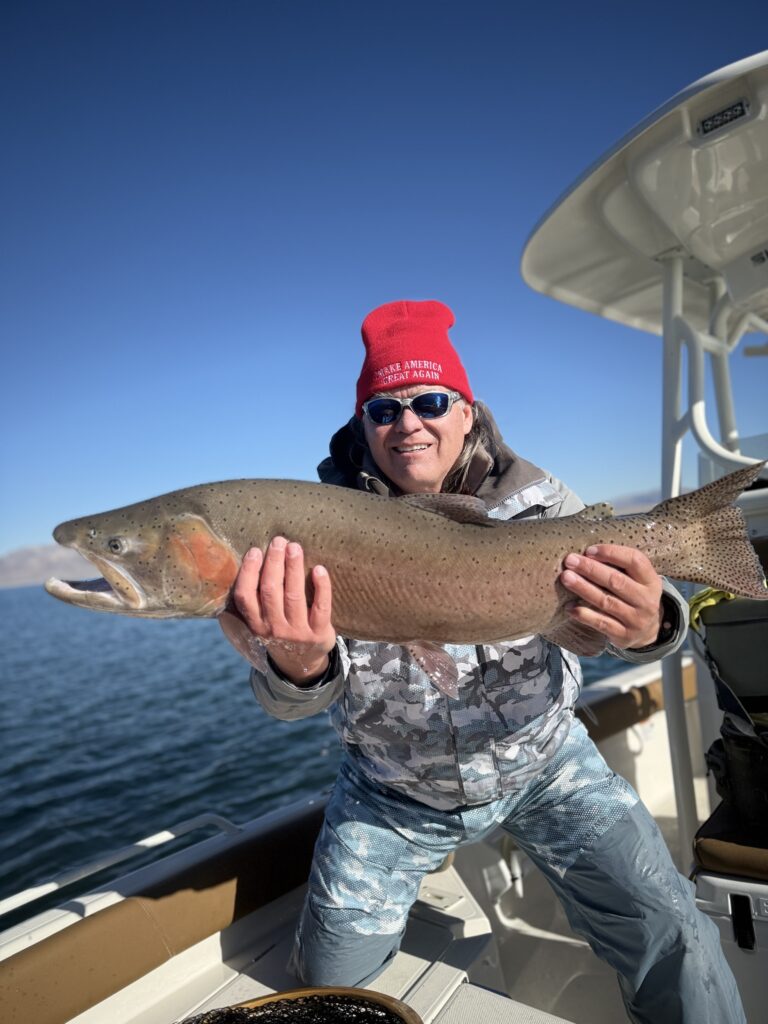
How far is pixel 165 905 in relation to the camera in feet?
11.6

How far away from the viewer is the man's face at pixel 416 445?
142 inches

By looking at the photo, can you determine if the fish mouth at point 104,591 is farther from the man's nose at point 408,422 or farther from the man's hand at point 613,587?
the man's hand at point 613,587

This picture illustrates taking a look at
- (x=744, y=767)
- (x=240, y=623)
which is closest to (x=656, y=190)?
(x=744, y=767)

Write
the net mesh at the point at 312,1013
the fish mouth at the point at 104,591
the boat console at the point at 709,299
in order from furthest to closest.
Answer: the boat console at the point at 709,299, the fish mouth at the point at 104,591, the net mesh at the point at 312,1013

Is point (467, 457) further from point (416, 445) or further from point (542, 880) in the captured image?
point (542, 880)

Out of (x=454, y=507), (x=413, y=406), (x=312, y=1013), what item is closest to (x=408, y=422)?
(x=413, y=406)

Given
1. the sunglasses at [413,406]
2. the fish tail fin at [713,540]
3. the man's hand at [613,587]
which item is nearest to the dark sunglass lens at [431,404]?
the sunglasses at [413,406]

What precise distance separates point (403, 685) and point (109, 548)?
1601mm

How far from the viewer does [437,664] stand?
3041 millimetres

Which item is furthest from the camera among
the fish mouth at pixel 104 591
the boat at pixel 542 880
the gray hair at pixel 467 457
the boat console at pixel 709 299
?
the gray hair at pixel 467 457

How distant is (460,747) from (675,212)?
396 cm

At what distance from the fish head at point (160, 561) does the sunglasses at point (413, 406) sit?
1.20m

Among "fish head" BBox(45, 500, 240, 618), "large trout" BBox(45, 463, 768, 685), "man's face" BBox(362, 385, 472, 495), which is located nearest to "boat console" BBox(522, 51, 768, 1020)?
"large trout" BBox(45, 463, 768, 685)

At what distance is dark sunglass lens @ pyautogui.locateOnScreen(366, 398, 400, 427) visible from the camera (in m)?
3.61
